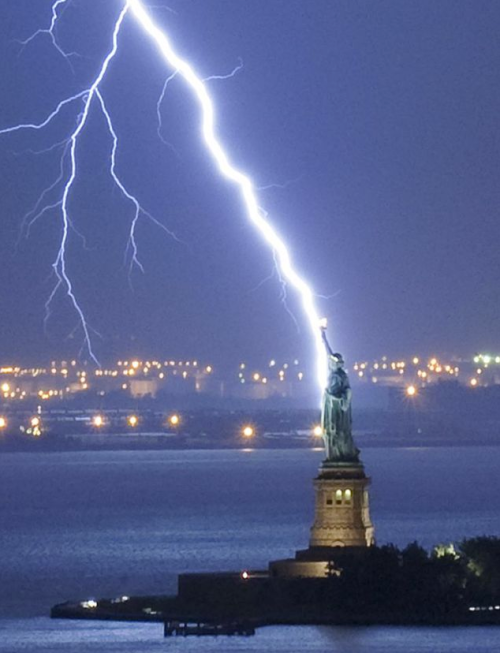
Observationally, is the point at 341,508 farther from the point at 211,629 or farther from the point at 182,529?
the point at 182,529

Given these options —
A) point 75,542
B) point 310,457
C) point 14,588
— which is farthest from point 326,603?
point 310,457

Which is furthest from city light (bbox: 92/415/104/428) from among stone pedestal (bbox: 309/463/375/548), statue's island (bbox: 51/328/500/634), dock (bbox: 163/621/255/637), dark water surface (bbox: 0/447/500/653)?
dock (bbox: 163/621/255/637)

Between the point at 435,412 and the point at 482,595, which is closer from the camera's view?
the point at 482,595

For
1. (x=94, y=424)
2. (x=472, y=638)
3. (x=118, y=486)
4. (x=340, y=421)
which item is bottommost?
(x=472, y=638)

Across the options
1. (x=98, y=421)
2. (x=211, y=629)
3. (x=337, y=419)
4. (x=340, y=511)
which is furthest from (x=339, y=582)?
(x=98, y=421)

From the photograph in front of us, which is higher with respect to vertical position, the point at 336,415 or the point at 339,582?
the point at 336,415

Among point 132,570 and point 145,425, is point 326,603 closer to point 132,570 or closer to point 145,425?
point 132,570

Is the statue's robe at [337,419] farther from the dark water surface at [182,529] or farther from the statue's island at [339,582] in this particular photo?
the dark water surface at [182,529]

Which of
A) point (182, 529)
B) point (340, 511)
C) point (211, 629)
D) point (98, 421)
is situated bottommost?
point (211, 629)
